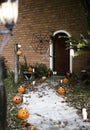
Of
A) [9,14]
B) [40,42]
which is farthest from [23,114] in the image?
[40,42]

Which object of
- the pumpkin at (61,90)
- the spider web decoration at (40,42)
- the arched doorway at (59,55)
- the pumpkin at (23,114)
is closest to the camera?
the pumpkin at (23,114)

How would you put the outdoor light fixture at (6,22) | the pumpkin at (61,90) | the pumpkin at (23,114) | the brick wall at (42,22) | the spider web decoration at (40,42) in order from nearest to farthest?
the outdoor light fixture at (6,22) → the pumpkin at (23,114) → the pumpkin at (61,90) → the brick wall at (42,22) → the spider web decoration at (40,42)

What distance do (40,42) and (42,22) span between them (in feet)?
2.75

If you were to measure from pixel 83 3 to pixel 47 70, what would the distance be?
3.13 m

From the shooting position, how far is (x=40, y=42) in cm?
1550

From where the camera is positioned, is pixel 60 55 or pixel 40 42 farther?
pixel 40 42

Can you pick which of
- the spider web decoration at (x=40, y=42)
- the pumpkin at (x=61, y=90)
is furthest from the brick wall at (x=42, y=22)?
the pumpkin at (x=61, y=90)

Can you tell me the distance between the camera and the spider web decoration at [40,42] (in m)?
15.3

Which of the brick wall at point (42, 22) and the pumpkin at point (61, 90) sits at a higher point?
Answer: the brick wall at point (42, 22)

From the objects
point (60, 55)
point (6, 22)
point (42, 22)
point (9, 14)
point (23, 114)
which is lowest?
point (23, 114)

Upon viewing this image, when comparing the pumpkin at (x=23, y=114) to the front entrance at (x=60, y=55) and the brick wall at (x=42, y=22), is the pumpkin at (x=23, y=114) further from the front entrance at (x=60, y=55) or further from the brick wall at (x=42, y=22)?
the front entrance at (x=60, y=55)

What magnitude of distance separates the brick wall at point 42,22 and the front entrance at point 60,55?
354mm

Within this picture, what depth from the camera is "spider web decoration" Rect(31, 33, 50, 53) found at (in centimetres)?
1534

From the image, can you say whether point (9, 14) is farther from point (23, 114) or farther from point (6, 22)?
point (23, 114)
